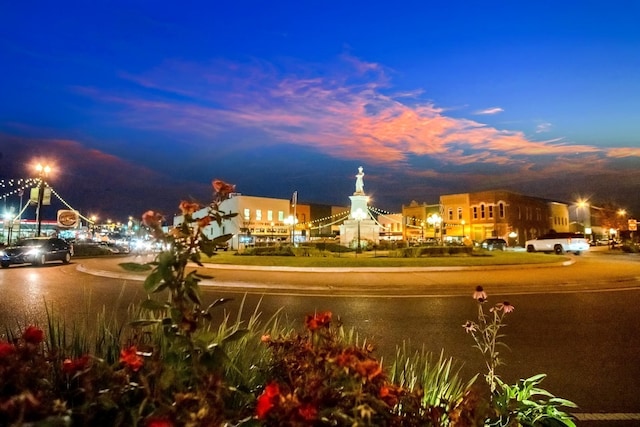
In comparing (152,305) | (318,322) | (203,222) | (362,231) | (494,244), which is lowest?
(494,244)

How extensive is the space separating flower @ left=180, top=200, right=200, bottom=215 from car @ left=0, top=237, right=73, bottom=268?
1126 inches

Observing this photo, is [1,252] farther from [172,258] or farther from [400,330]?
[172,258]

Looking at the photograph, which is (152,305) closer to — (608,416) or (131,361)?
(131,361)

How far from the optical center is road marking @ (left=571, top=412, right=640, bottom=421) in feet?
14.8

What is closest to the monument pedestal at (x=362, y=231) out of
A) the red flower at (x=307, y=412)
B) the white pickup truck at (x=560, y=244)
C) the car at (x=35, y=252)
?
the white pickup truck at (x=560, y=244)

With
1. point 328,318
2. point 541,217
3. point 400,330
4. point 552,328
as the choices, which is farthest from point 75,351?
point 541,217

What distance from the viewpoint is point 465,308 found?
11.3 metres

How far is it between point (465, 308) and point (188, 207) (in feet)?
32.8

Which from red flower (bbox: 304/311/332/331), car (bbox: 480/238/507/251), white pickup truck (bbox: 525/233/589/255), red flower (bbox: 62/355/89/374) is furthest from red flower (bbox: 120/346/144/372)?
car (bbox: 480/238/507/251)

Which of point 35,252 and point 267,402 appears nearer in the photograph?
point 267,402

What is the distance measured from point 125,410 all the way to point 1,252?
29.7 meters

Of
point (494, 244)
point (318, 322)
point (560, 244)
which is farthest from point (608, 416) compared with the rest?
point (494, 244)

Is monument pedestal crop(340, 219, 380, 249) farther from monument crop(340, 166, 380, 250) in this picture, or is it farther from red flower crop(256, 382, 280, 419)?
red flower crop(256, 382, 280, 419)

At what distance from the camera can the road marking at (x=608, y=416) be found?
4508 mm
